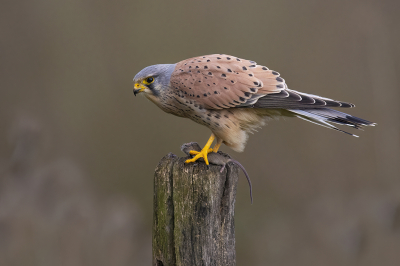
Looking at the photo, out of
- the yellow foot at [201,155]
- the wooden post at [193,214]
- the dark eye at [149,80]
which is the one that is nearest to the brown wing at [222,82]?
the dark eye at [149,80]

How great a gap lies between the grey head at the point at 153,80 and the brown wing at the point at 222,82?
51 millimetres

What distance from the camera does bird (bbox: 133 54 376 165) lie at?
2164 mm

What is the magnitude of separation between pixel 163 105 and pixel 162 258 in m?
0.97

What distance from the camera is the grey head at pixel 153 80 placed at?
2.24 m

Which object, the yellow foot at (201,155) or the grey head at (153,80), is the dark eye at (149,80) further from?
the yellow foot at (201,155)

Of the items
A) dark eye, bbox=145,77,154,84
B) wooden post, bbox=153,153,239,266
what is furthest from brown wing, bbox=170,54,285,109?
wooden post, bbox=153,153,239,266

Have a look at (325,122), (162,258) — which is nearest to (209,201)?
(162,258)

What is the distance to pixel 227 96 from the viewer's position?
7.11ft

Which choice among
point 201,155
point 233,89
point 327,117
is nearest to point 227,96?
point 233,89

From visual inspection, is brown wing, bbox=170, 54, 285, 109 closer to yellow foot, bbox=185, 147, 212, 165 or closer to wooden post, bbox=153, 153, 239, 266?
yellow foot, bbox=185, 147, 212, 165

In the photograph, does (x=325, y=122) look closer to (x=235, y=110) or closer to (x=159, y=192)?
(x=235, y=110)

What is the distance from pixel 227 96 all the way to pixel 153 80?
504mm

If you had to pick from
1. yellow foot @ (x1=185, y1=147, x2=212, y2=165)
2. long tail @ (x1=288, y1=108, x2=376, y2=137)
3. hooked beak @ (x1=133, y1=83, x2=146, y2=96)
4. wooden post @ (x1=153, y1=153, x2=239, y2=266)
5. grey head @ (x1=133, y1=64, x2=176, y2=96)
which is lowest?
wooden post @ (x1=153, y1=153, x2=239, y2=266)

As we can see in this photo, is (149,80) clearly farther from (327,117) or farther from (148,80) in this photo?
(327,117)
